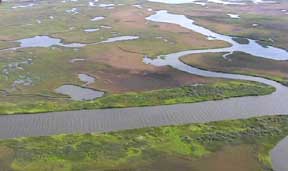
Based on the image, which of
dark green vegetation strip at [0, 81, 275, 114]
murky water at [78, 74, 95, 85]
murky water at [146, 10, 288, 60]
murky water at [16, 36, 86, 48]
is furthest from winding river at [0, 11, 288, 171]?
murky water at [16, 36, 86, 48]

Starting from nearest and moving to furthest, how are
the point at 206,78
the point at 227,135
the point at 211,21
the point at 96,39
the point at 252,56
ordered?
the point at 227,135
the point at 206,78
the point at 252,56
the point at 96,39
the point at 211,21

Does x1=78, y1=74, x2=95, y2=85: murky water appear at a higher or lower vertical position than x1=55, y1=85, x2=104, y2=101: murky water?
higher

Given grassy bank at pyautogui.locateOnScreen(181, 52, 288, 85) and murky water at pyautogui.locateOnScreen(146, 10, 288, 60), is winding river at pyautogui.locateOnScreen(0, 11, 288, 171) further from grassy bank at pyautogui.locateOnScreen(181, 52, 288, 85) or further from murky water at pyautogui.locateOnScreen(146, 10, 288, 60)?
murky water at pyautogui.locateOnScreen(146, 10, 288, 60)

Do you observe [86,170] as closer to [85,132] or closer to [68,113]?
[85,132]

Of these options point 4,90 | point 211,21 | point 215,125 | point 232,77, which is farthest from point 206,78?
point 211,21

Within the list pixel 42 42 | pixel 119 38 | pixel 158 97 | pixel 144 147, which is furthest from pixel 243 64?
pixel 42 42

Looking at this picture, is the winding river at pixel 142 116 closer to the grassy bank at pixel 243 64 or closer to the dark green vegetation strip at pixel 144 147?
the dark green vegetation strip at pixel 144 147
